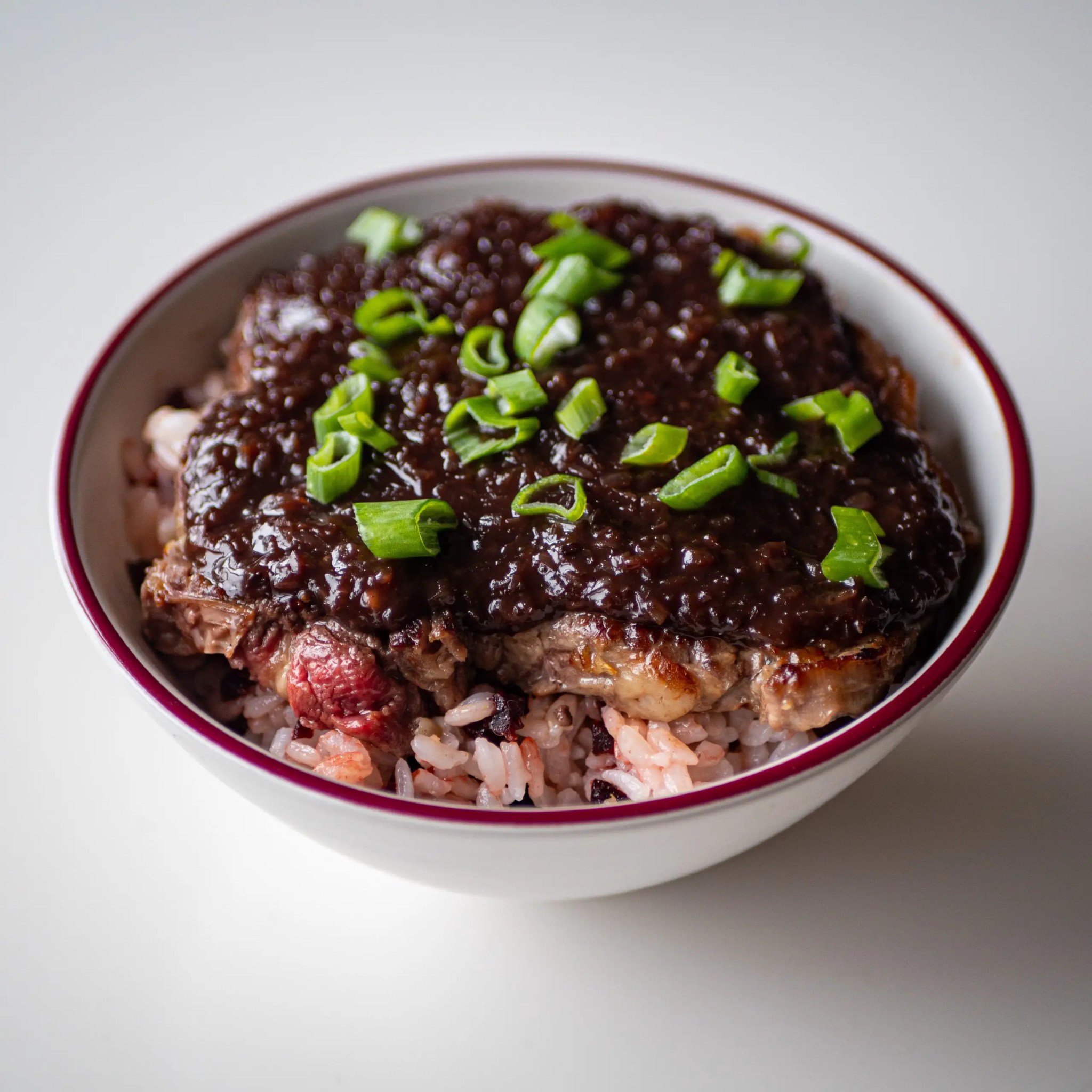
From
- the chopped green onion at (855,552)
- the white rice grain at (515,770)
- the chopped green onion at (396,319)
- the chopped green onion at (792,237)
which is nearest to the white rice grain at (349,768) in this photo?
the white rice grain at (515,770)

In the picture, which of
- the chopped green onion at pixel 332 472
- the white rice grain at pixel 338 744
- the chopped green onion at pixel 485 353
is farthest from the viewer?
the chopped green onion at pixel 485 353

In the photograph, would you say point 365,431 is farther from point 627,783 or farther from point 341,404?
point 627,783

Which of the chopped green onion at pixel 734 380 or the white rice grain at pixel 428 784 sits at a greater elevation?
the chopped green onion at pixel 734 380

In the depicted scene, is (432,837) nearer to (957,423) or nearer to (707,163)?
(957,423)

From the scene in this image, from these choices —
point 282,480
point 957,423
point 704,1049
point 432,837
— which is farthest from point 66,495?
point 957,423

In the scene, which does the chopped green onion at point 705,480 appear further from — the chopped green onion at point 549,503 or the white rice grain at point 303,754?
the white rice grain at point 303,754

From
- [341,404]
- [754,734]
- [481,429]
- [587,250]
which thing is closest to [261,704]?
[341,404]
